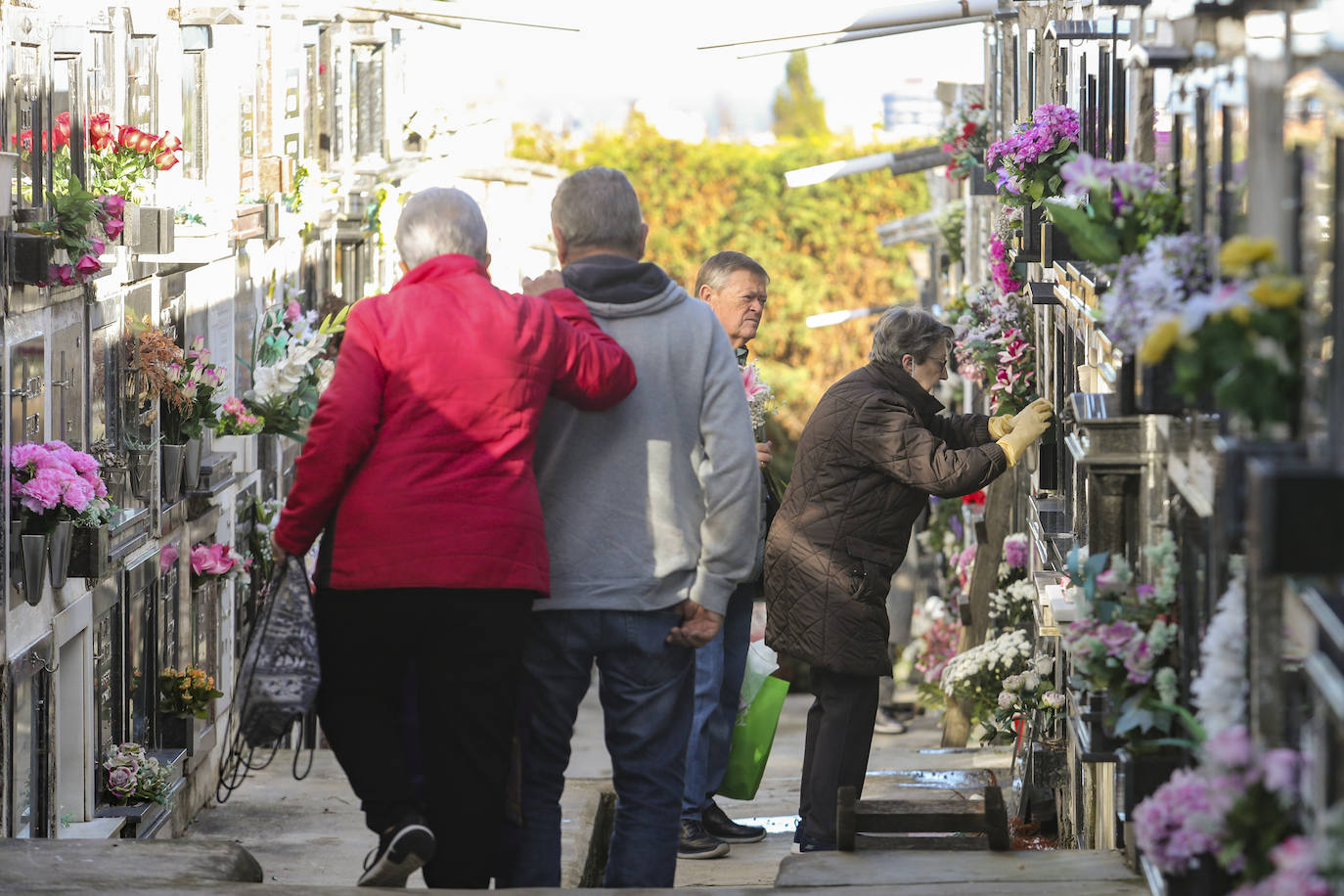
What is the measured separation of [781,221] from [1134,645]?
25.5 metres

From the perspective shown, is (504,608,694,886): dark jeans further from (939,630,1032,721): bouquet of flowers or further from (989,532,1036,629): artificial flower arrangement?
(989,532,1036,629): artificial flower arrangement

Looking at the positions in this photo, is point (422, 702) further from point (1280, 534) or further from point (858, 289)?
point (858, 289)

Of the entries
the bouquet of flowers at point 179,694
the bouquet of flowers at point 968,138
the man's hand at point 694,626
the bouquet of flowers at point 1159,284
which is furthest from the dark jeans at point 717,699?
the bouquet of flowers at point 968,138

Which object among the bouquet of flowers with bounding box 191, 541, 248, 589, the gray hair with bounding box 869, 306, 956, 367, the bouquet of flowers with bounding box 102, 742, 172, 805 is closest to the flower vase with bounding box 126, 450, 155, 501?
the bouquet of flowers with bounding box 191, 541, 248, 589

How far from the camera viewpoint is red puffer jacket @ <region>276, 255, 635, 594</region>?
4.38m

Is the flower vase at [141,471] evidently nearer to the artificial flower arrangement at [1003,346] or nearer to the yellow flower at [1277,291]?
the artificial flower arrangement at [1003,346]

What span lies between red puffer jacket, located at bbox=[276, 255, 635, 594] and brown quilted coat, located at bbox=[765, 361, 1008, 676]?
5.65ft

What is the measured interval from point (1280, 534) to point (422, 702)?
2.22 metres

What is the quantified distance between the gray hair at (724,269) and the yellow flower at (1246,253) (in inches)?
129

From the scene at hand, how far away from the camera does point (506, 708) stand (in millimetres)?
4523

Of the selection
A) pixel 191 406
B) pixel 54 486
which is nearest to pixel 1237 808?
pixel 54 486

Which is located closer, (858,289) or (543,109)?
(858,289)

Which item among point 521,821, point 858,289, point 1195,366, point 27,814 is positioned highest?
point 858,289

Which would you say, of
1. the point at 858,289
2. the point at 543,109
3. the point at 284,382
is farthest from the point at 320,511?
the point at 543,109
